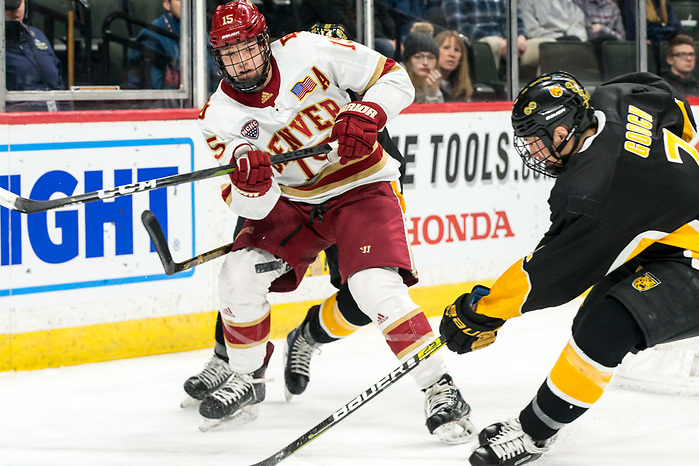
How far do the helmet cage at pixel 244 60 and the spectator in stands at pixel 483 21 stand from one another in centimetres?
198

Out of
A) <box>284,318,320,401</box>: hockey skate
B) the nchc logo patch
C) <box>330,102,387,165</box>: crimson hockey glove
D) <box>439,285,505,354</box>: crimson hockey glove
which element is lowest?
<box>284,318,320,401</box>: hockey skate

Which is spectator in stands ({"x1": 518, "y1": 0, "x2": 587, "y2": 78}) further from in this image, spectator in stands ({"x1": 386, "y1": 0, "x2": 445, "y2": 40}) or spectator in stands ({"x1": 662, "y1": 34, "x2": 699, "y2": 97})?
spectator in stands ({"x1": 662, "y1": 34, "x2": 699, "y2": 97})

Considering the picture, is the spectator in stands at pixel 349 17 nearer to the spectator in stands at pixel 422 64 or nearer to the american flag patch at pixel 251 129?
the spectator in stands at pixel 422 64

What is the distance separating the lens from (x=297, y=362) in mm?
2885

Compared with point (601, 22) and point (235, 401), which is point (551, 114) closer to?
point (235, 401)

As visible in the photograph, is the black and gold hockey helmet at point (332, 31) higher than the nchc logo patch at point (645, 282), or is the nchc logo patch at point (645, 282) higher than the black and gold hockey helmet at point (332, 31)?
the black and gold hockey helmet at point (332, 31)

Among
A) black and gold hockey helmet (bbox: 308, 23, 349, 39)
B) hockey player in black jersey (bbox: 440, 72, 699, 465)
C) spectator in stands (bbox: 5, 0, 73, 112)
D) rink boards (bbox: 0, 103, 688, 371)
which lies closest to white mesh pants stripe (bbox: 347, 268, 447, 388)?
hockey player in black jersey (bbox: 440, 72, 699, 465)

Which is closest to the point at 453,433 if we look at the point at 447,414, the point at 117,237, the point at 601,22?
the point at 447,414

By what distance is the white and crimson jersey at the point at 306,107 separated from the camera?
2506 millimetres

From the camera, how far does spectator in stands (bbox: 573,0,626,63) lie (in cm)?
475

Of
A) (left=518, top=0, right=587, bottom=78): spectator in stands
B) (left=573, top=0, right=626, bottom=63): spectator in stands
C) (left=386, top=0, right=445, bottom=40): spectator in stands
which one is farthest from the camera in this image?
(left=573, top=0, right=626, bottom=63): spectator in stands

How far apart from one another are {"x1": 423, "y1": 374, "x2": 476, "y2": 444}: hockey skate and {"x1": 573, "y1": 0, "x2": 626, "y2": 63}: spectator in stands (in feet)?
9.38

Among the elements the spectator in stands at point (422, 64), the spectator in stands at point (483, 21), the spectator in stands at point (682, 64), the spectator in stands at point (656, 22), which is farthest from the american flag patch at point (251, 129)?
the spectator in stands at point (682, 64)

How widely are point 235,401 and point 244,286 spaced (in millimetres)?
316
